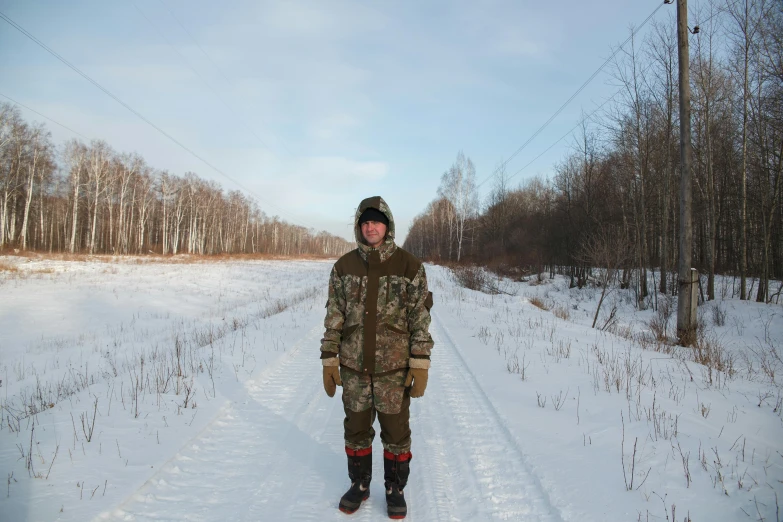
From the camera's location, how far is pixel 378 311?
269cm

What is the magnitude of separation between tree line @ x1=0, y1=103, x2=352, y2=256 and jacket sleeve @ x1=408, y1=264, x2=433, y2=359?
124 ft

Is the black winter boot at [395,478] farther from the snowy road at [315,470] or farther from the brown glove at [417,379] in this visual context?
the brown glove at [417,379]

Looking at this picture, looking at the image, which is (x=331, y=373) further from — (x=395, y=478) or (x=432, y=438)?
(x=432, y=438)

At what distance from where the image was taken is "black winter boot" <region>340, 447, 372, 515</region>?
2688mm

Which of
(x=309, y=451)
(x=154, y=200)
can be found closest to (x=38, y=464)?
(x=309, y=451)

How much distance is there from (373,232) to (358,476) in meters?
1.83

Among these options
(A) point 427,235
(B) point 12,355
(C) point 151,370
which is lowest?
(B) point 12,355

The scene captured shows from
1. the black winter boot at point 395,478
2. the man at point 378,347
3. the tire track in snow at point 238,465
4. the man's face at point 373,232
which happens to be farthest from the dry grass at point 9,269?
the black winter boot at point 395,478

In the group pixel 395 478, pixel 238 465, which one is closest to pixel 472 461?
pixel 395 478

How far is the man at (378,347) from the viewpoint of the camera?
2.66 m

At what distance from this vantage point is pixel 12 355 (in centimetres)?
823

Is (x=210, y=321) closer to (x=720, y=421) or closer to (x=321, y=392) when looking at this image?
(x=321, y=392)

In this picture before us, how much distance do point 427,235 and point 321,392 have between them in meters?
71.0

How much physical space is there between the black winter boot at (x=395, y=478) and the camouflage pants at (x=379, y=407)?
0.16ft
